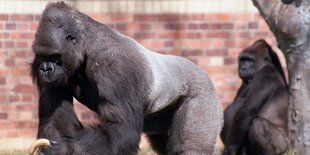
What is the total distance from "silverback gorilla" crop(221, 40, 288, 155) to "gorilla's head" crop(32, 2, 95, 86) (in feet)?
12.5

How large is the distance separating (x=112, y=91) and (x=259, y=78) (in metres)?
4.11

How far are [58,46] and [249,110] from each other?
13.4ft

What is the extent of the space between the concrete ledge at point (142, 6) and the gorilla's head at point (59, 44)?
3.89 meters

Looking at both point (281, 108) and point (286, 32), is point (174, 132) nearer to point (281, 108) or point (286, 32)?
point (286, 32)

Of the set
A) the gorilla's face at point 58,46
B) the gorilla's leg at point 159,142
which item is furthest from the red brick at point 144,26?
the gorilla's face at point 58,46

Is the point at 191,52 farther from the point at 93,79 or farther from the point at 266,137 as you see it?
the point at 93,79

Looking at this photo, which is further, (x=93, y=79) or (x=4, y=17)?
(x=4, y=17)

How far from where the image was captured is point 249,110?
9.90 meters

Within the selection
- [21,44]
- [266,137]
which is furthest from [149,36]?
[266,137]

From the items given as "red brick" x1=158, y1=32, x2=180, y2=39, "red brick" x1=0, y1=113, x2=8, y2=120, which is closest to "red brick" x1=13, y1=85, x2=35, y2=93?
"red brick" x1=0, y1=113, x2=8, y2=120

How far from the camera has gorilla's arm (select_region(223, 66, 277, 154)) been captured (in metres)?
9.85

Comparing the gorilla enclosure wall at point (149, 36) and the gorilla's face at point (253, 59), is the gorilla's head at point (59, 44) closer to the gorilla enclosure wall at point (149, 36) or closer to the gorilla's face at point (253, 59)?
the gorilla enclosure wall at point (149, 36)

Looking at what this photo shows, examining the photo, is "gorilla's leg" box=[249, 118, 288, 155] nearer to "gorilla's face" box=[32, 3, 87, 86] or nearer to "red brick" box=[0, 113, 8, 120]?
"red brick" box=[0, 113, 8, 120]

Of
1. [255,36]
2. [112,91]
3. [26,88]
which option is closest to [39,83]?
[112,91]
